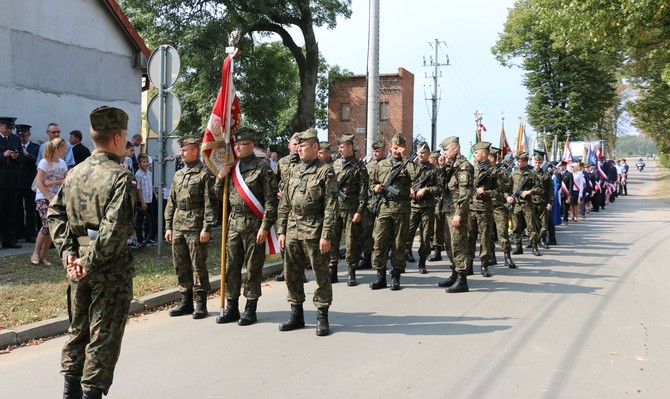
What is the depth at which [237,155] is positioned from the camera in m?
7.31

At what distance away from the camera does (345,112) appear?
55.2 metres

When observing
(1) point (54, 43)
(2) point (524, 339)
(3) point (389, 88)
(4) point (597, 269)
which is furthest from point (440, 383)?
(3) point (389, 88)

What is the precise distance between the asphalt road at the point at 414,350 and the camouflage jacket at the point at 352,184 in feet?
4.36

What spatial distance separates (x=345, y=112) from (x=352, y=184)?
4595 cm

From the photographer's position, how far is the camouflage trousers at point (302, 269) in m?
6.54

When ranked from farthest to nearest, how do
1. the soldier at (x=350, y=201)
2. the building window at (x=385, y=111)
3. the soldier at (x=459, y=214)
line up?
the building window at (x=385, y=111), the soldier at (x=350, y=201), the soldier at (x=459, y=214)

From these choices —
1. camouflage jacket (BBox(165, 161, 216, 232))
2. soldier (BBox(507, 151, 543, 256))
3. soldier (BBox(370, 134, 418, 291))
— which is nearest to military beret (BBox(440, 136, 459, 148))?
soldier (BBox(370, 134, 418, 291))

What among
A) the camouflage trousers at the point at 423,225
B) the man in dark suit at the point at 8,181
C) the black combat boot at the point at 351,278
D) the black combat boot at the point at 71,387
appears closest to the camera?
the black combat boot at the point at 71,387

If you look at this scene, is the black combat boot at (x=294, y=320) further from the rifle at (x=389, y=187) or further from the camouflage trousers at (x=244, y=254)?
the rifle at (x=389, y=187)

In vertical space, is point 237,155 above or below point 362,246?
above

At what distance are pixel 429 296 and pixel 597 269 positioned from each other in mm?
4237

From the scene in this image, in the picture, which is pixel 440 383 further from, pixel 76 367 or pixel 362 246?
pixel 362 246

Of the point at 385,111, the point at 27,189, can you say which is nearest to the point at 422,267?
the point at 27,189

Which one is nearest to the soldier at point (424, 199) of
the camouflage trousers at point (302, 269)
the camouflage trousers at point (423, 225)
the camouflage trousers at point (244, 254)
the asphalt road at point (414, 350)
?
the camouflage trousers at point (423, 225)
